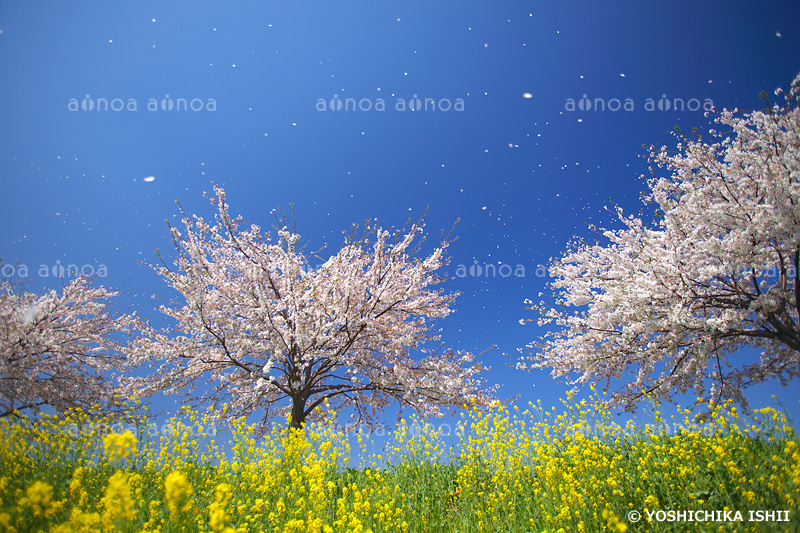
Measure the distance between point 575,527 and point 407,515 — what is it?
203cm

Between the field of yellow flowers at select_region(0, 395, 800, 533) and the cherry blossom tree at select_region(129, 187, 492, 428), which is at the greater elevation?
the cherry blossom tree at select_region(129, 187, 492, 428)

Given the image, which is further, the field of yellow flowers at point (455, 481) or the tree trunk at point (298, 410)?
the tree trunk at point (298, 410)

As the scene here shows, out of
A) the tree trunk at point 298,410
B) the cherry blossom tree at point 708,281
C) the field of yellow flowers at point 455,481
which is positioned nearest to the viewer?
the field of yellow flowers at point 455,481

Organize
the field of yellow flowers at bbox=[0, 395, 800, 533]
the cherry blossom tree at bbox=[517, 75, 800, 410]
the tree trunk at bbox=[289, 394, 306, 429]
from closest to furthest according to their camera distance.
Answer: the field of yellow flowers at bbox=[0, 395, 800, 533] → the cherry blossom tree at bbox=[517, 75, 800, 410] → the tree trunk at bbox=[289, 394, 306, 429]

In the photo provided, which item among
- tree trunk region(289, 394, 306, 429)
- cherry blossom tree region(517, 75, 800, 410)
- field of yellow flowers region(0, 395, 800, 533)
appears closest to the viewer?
field of yellow flowers region(0, 395, 800, 533)

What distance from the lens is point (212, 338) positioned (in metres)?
8.65

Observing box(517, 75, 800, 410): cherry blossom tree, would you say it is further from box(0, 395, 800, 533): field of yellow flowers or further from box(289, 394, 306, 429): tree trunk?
box(289, 394, 306, 429): tree trunk

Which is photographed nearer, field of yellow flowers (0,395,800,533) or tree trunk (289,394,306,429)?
field of yellow flowers (0,395,800,533)

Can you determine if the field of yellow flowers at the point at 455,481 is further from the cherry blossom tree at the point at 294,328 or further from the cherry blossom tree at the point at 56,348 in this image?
the cherry blossom tree at the point at 56,348

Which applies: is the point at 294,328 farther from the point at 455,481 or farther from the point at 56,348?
the point at 56,348

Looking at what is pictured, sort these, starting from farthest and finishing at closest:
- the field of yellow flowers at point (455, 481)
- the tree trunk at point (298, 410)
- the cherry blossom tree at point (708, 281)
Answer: the tree trunk at point (298, 410) → the cherry blossom tree at point (708, 281) → the field of yellow flowers at point (455, 481)

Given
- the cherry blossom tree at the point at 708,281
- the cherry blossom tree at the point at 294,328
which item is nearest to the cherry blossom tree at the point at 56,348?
the cherry blossom tree at the point at 294,328

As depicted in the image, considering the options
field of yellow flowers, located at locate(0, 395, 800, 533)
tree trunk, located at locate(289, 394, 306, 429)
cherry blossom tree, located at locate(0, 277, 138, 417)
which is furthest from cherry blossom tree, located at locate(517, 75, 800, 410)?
cherry blossom tree, located at locate(0, 277, 138, 417)

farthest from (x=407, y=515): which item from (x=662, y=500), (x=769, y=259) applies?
(x=769, y=259)
